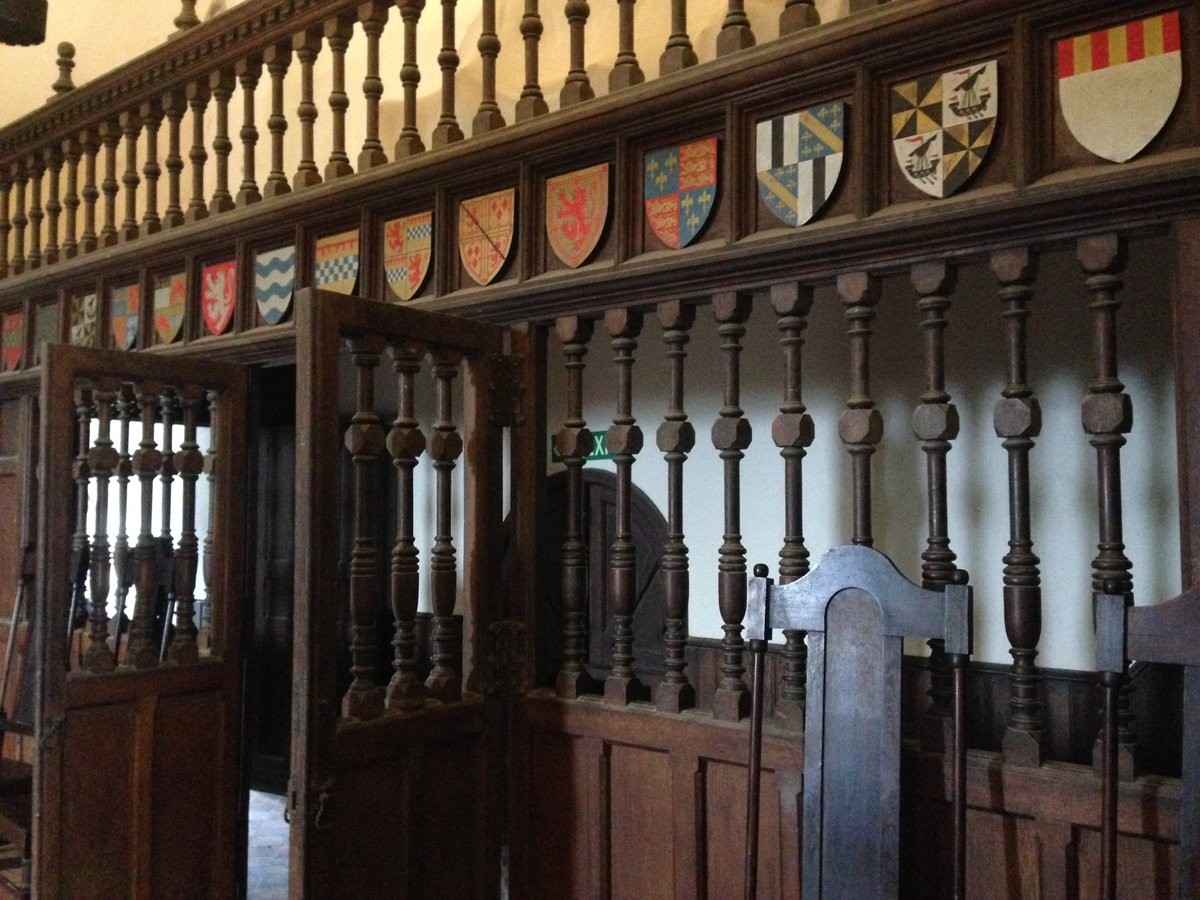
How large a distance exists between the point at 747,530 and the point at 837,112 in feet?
5.42

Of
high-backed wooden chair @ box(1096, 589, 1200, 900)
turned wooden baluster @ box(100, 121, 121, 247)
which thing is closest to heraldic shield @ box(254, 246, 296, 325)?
turned wooden baluster @ box(100, 121, 121, 247)

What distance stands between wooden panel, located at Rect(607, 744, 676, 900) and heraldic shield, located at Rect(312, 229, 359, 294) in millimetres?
1535

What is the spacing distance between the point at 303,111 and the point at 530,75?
86 cm

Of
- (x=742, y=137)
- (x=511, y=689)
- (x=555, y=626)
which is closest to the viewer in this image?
(x=742, y=137)

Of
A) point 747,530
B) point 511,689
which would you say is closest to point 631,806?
point 511,689

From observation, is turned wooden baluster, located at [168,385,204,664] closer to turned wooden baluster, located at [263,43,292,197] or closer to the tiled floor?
turned wooden baluster, located at [263,43,292,197]

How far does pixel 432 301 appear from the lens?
2.87 m

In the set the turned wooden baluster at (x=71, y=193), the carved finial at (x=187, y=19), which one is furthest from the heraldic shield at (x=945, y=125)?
the turned wooden baluster at (x=71, y=193)

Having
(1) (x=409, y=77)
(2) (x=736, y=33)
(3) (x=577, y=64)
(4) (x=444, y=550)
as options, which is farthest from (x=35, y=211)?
(2) (x=736, y=33)

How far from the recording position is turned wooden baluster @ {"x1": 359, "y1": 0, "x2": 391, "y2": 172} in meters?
2.98

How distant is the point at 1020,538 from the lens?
→ 6.43ft

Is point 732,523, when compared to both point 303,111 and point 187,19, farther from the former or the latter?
point 187,19

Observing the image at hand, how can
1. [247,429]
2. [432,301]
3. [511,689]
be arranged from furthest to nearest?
[247,429] < [432,301] < [511,689]

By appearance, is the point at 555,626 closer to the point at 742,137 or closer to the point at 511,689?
the point at 511,689
